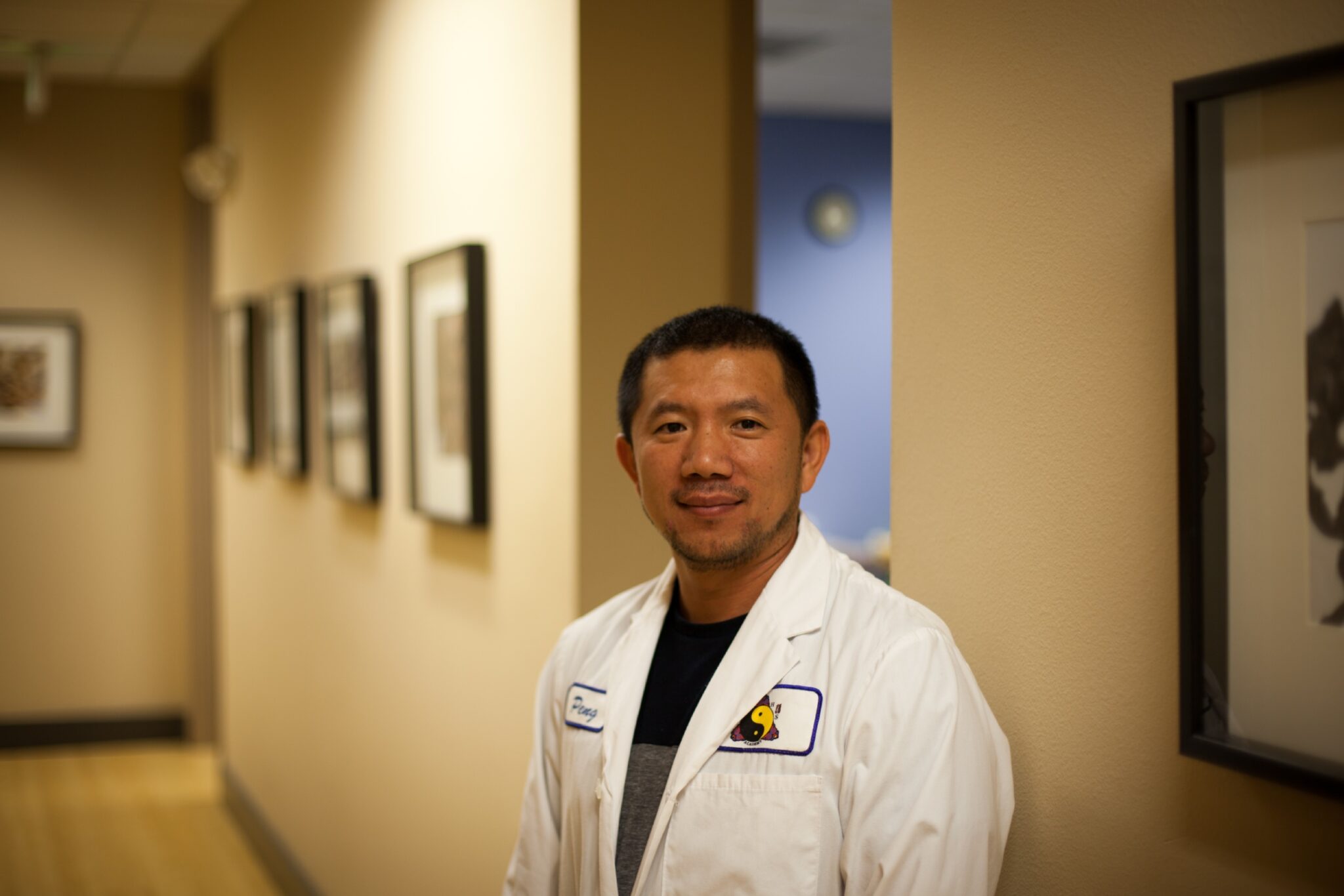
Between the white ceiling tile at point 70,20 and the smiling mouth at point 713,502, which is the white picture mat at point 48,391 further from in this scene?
the smiling mouth at point 713,502

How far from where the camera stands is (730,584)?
1.56m

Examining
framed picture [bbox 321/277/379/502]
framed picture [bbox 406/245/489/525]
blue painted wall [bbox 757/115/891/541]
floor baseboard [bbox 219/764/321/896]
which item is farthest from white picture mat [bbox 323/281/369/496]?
blue painted wall [bbox 757/115/891/541]

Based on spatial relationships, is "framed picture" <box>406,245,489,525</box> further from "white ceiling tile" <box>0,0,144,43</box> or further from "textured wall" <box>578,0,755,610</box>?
"white ceiling tile" <box>0,0,144,43</box>

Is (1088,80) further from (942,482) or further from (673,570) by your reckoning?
(673,570)

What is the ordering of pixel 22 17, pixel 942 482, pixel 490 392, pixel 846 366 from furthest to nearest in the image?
pixel 846 366 → pixel 22 17 → pixel 490 392 → pixel 942 482

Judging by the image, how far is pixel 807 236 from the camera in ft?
22.6

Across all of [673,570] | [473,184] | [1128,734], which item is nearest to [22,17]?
[473,184]

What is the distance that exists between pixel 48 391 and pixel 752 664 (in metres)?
5.87

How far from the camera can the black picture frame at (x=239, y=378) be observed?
492 cm

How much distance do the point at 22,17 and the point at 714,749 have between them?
4598mm

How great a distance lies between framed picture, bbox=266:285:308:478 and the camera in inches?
164

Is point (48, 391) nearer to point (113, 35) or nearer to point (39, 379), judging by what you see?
point (39, 379)

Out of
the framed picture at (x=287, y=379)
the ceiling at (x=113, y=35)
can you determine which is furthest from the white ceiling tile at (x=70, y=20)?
the framed picture at (x=287, y=379)

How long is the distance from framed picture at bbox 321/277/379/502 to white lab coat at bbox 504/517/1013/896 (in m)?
2.00
